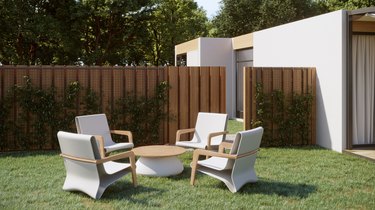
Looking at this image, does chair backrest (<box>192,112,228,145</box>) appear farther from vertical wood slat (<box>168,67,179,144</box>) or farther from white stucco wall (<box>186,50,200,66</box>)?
white stucco wall (<box>186,50,200,66</box>)

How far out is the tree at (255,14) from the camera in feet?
113

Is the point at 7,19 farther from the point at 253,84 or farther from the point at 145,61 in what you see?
the point at 253,84

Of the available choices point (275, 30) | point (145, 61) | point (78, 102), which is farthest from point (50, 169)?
point (145, 61)

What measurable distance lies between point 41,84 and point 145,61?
2715cm

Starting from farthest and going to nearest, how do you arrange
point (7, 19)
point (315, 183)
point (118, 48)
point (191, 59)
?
1. point (118, 48)
2. point (7, 19)
3. point (191, 59)
4. point (315, 183)

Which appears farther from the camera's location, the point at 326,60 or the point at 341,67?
the point at 326,60

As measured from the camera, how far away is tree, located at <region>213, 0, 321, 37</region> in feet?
113

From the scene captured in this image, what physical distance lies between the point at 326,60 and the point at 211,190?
16.2 feet

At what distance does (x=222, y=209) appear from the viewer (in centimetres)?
514

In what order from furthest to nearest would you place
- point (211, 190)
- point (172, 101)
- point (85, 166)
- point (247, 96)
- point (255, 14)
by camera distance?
point (255, 14)
point (172, 101)
point (247, 96)
point (211, 190)
point (85, 166)

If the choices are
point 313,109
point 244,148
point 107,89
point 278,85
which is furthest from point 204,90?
point 244,148

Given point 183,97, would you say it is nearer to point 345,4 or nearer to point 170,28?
point 345,4

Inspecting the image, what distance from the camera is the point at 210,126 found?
8500mm

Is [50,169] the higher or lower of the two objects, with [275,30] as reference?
lower
